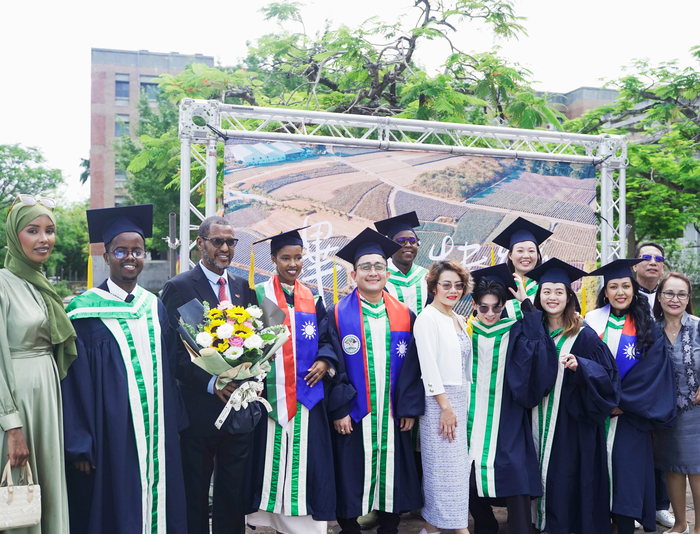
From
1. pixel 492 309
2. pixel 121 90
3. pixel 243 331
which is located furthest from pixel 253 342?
pixel 121 90

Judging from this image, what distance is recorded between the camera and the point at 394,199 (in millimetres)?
6574

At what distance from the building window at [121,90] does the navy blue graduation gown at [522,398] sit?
36768 millimetres

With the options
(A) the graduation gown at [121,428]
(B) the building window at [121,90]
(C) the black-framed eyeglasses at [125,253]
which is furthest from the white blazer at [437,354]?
(B) the building window at [121,90]

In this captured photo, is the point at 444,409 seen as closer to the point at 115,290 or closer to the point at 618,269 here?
the point at 618,269

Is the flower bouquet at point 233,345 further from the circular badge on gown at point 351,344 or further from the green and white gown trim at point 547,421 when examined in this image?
the green and white gown trim at point 547,421

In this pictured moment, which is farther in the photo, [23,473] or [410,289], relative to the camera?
[410,289]

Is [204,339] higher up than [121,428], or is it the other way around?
[204,339]

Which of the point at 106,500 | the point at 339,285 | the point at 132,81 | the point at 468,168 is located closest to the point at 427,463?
the point at 106,500

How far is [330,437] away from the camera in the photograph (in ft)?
11.7

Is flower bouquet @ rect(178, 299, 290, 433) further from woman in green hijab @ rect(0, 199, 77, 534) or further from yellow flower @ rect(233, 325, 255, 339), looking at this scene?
woman in green hijab @ rect(0, 199, 77, 534)

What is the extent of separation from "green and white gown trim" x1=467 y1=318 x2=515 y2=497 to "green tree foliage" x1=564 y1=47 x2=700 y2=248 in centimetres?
889

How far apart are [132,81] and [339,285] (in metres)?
33.9

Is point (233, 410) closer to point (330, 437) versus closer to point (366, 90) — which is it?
point (330, 437)

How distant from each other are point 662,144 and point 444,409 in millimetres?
11084
